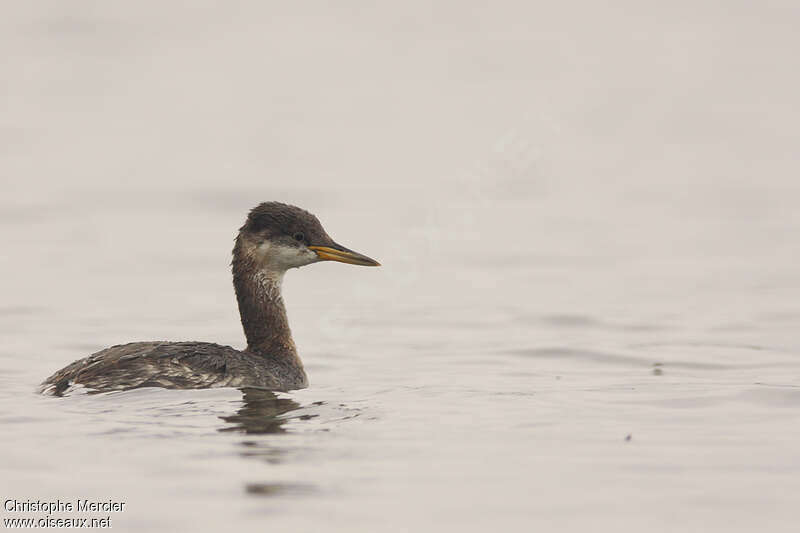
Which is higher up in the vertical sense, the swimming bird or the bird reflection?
the swimming bird

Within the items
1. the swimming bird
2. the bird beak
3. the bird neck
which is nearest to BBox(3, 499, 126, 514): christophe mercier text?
the swimming bird

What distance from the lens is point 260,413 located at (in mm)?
11625

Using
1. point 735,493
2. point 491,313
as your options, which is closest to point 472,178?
point 491,313

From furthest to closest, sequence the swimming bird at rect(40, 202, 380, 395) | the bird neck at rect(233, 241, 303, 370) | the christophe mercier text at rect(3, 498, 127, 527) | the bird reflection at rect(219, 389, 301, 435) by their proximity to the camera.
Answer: the bird neck at rect(233, 241, 303, 370) < the swimming bird at rect(40, 202, 380, 395) < the bird reflection at rect(219, 389, 301, 435) < the christophe mercier text at rect(3, 498, 127, 527)

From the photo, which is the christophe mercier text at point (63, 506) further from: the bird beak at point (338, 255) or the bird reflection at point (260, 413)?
the bird beak at point (338, 255)

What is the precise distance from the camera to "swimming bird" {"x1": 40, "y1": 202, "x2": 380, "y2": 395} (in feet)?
40.4

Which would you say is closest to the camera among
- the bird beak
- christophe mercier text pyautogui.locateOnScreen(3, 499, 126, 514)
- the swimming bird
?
christophe mercier text pyautogui.locateOnScreen(3, 499, 126, 514)

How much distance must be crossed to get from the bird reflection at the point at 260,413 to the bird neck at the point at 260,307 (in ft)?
3.44

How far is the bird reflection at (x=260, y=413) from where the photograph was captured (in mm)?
10984

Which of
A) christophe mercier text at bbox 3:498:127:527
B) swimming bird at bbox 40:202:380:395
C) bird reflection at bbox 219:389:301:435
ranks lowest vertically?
christophe mercier text at bbox 3:498:127:527

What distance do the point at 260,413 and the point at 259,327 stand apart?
2148 mm

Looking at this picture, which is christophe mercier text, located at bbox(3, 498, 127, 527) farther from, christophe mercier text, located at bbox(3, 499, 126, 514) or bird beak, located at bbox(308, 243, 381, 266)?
bird beak, located at bbox(308, 243, 381, 266)

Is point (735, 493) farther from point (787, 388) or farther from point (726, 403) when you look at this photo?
point (787, 388)

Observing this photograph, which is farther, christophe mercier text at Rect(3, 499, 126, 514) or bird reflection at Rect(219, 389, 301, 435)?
bird reflection at Rect(219, 389, 301, 435)
